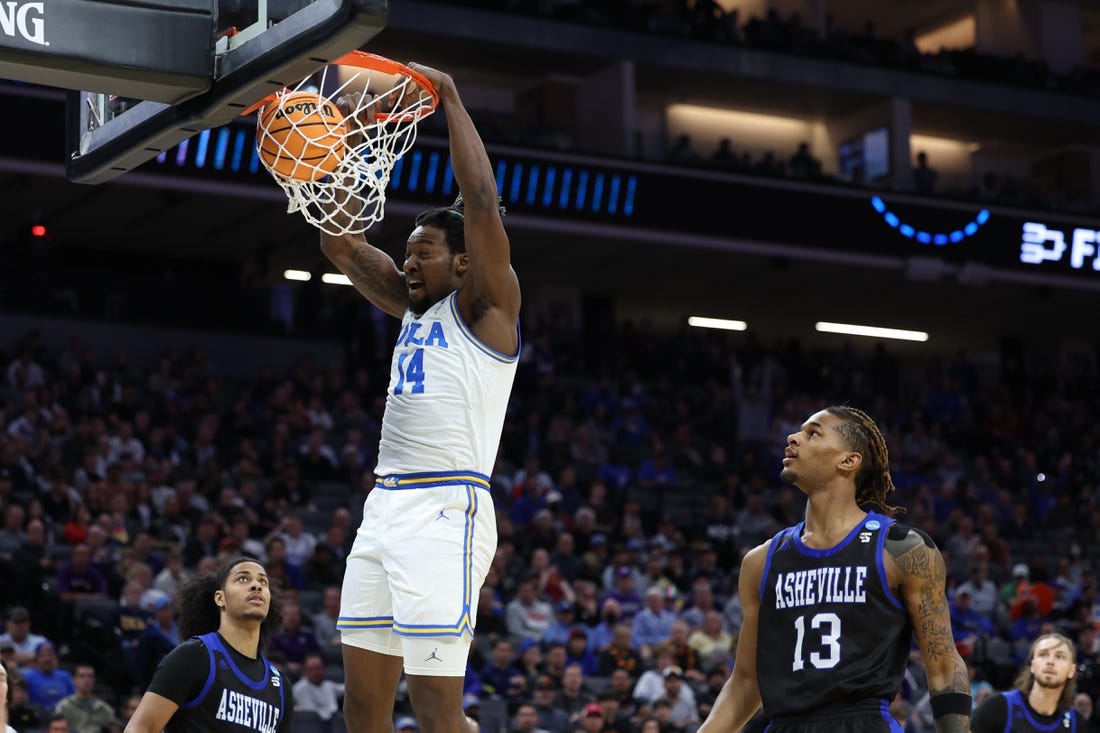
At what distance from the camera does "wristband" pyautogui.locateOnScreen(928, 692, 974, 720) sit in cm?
491

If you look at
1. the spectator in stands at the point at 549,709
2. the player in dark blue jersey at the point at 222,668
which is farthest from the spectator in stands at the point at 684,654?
the player in dark blue jersey at the point at 222,668

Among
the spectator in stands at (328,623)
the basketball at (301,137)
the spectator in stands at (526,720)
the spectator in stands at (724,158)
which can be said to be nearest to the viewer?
the basketball at (301,137)

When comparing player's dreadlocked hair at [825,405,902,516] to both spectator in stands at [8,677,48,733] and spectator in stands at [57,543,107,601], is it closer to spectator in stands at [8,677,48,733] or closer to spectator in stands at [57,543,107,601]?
spectator in stands at [8,677,48,733]

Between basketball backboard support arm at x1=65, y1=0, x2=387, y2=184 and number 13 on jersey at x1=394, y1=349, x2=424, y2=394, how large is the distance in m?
1.03

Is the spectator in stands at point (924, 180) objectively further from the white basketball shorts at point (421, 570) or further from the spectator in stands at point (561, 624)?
the white basketball shorts at point (421, 570)

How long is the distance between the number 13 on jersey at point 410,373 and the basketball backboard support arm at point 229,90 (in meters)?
1.03

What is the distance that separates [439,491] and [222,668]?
4.84 ft

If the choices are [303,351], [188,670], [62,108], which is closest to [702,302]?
[303,351]

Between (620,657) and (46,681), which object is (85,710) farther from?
(620,657)

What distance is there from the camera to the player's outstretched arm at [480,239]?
5.57 meters

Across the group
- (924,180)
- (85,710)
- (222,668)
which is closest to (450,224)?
(222,668)

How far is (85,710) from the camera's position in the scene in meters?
11.6

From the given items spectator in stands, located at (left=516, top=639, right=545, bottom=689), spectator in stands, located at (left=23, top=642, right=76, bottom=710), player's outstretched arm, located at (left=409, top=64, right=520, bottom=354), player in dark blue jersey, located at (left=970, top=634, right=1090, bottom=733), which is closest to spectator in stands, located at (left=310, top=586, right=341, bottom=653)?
spectator in stands, located at (left=516, top=639, right=545, bottom=689)

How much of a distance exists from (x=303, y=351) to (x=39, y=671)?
39.6 ft
